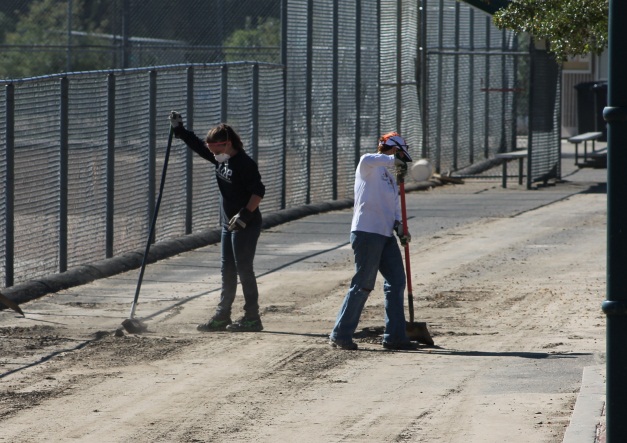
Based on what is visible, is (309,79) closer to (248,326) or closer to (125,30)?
(125,30)

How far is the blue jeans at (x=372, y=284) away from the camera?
922 cm

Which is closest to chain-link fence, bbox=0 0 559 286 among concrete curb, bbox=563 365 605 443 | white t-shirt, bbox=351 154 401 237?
white t-shirt, bbox=351 154 401 237

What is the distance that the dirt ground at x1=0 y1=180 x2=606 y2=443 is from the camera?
6949 millimetres

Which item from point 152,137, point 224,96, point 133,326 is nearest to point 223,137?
point 133,326

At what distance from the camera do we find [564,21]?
988 centimetres

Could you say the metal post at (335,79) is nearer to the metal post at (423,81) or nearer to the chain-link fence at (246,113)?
the chain-link fence at (246,113)

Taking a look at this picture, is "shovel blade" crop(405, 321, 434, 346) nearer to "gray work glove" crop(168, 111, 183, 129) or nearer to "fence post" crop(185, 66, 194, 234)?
"gray work glove" crop(168, 111, 183, 129)

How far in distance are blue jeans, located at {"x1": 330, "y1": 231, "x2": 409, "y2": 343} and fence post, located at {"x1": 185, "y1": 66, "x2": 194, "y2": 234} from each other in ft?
21.6

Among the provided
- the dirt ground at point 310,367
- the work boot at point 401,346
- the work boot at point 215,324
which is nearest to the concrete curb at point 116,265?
the dirt ground at point 310,367

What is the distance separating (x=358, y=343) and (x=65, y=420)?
3196 mm

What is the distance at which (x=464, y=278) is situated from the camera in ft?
42.6

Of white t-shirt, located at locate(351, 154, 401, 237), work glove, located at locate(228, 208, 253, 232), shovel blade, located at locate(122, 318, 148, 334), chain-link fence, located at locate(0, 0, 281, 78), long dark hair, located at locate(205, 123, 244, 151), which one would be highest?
chain-link fence, located at locate(0, 0, 281, 78)
